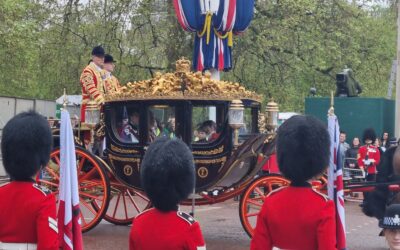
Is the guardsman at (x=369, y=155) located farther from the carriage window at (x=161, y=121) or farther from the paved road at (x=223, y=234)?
the carriage window at (x=161, y=121)

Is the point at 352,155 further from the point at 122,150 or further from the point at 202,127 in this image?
the point at 122,150

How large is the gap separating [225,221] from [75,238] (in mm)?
5674

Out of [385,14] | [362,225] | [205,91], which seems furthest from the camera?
[385,14]

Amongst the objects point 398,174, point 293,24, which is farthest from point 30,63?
point 398,174

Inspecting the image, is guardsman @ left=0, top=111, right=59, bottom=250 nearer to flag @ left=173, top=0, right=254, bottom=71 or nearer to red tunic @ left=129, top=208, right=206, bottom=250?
red tunic @ left=129, top=208, right=206, bottom=250

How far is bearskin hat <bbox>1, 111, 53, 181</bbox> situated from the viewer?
5117 millimetres

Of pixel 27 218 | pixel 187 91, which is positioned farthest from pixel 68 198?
pixel 187 91

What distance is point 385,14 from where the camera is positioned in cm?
2656

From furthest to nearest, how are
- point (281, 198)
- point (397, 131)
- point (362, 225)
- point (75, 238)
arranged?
point (397, 131) < point (362, 225) < point (75, 238) < point (281, 198)

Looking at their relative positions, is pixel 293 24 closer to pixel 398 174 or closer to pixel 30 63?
pixel 30 63

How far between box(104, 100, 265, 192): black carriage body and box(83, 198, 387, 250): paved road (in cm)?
66

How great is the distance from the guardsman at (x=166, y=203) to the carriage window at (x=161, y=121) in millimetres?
4482

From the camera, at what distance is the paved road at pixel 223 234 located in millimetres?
9117

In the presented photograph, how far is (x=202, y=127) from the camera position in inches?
356
